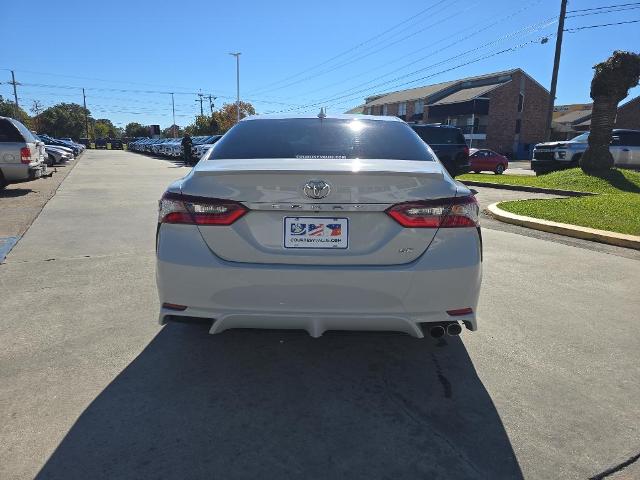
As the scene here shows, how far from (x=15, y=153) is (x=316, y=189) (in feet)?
37.8

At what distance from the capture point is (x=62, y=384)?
112 inches

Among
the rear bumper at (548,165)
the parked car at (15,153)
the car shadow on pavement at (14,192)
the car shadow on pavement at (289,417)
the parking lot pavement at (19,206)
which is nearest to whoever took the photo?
the car shadow on pavement at (289,417)

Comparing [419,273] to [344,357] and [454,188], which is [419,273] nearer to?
[454,188]

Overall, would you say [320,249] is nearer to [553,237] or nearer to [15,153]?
[553,237]

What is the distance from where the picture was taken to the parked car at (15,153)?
1121 centimetres

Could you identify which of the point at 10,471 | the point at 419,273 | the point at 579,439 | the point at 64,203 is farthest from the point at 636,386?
the point at 64,203

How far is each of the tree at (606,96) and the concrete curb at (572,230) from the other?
637 centimetres

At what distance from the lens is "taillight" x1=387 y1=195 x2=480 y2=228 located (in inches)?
101

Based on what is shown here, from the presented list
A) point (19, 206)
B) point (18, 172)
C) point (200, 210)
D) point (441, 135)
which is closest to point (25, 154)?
point (18, 172)

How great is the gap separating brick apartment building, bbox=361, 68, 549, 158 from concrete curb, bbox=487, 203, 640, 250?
4715cm

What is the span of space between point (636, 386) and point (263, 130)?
3.09 metres

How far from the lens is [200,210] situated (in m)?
2.61

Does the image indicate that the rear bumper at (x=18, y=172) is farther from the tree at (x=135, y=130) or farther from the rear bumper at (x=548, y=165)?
the tree at (x=135, y=130)

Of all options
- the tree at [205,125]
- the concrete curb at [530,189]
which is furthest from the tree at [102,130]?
the concrete curb at [530,189]
